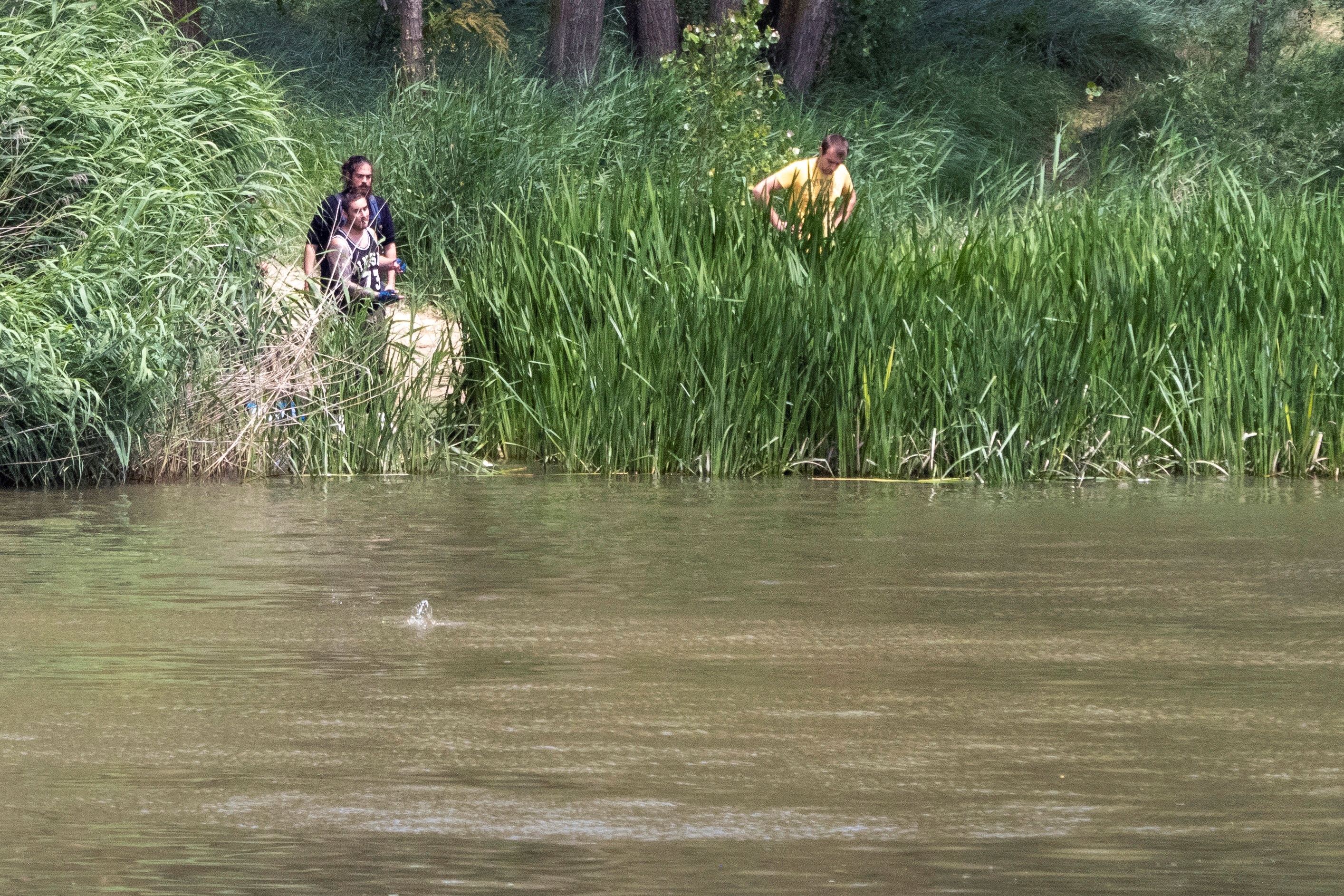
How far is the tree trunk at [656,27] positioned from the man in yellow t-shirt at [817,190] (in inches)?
343

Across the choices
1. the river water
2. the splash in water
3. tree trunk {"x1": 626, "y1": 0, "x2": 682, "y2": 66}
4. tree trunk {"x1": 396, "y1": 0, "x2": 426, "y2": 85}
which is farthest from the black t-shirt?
tree trunk {"x1": 626, "y1": 0, "x2": 682, "y2": 66}

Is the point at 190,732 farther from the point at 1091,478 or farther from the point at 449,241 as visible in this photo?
the point at 449,241

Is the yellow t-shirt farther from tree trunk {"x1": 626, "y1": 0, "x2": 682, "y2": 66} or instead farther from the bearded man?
tree trunk {"x1": 626, "y1": 0, "x2": 682, "y2": 66}

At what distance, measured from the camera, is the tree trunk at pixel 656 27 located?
2192 cm

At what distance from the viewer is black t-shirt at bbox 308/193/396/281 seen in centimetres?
1162

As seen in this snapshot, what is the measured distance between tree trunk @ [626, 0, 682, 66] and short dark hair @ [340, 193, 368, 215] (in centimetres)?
1042

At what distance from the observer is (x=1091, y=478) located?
10.6 metres

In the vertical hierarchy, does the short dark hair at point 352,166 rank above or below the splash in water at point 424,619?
above

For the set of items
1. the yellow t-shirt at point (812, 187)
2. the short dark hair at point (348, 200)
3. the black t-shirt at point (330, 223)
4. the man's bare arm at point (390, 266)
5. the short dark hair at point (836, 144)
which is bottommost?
the man's bare arm at point (390, 266)

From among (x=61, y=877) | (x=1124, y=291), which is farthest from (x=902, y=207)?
(x=61, y=877)

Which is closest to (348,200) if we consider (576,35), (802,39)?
(576,35)

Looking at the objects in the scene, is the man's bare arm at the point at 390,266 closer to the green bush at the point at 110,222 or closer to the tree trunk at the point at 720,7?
the green bush at the point at 110,222

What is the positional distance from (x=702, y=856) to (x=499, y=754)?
2.89ft


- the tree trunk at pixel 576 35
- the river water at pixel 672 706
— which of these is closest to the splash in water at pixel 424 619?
the river water at pixel 672 706
